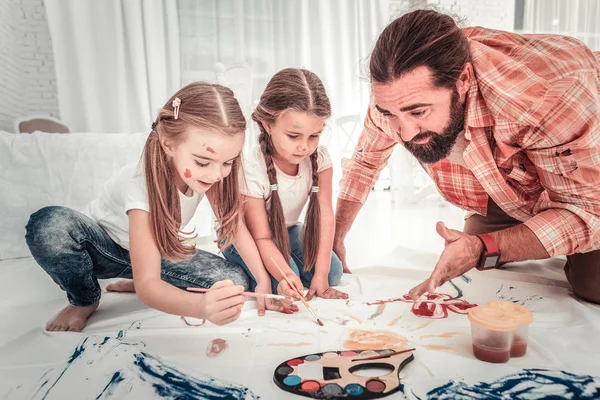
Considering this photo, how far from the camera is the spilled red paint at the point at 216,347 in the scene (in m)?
0.99

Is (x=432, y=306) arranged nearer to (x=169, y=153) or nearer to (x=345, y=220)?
(x=345, y=220)

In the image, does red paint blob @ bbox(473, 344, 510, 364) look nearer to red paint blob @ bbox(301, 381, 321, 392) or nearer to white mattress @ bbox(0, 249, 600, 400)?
white mattress @ bbox(0, 249, 600, 400)

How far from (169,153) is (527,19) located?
13.3 feet

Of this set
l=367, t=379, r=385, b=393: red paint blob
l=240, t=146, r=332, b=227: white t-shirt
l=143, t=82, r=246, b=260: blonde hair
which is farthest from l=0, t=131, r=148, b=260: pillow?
l=367, t=379, r=385, b=393: red paint blob

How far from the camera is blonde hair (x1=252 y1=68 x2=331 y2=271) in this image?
4.25 ft

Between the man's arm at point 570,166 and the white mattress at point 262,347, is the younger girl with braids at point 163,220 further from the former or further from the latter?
the man's arm at point 570,166

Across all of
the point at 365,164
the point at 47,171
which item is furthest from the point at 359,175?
the point at 47,171

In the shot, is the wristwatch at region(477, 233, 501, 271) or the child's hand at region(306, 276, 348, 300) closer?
the wristwatch at region(477, 233, 501, 271)

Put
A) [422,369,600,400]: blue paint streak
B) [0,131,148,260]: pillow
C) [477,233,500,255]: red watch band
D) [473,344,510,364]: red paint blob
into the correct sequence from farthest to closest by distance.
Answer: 1. [0,131,148,260]: pillow
2. [477,233,500,255]: red watch band
3. [473,344,510,364]: red paint blob
4. [422,369,600,400]: blue paint streak

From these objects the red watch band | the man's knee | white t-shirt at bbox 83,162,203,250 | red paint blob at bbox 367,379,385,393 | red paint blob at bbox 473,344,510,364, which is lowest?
the man's knee

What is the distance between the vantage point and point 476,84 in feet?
4.06

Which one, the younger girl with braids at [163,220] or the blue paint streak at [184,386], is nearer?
the blue paint streak at [184,386]

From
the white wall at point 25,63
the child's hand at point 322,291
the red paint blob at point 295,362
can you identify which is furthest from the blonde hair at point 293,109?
the white wall at point 25,63

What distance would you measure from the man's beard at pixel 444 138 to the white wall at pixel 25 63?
2682 millimetres
